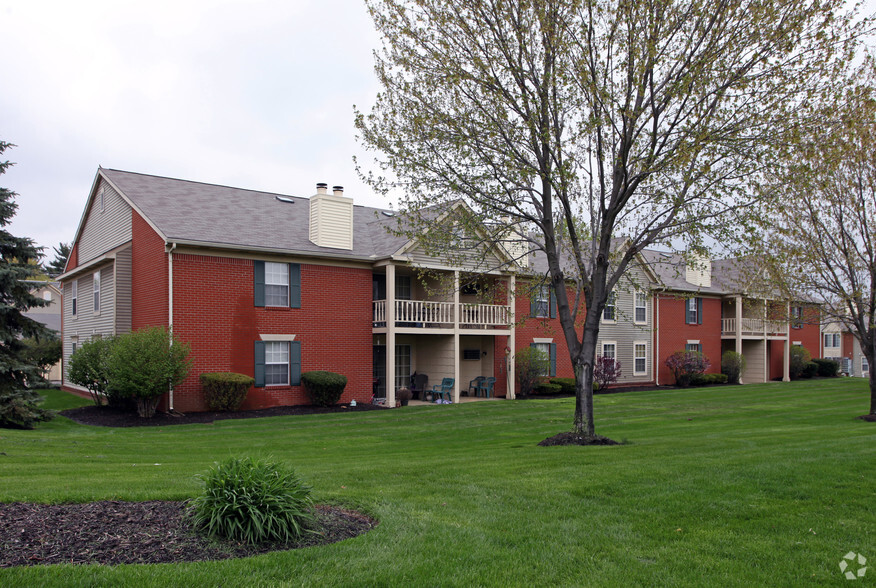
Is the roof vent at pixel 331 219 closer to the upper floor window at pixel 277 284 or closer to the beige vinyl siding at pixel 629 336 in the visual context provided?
the upper floor window at pixel 277 284

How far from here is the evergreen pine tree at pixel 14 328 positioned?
48.8ft

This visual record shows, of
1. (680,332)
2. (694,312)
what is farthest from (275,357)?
(694,312)

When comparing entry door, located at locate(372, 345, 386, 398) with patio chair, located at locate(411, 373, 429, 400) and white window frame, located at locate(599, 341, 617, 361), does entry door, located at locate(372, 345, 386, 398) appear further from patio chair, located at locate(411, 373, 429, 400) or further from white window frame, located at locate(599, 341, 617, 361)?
white window frame, located at locate(599, 341, 617, 361)

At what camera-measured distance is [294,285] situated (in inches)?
822

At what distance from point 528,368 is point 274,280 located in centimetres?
1093

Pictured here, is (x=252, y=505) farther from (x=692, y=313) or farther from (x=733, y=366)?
(x=733, y=366)

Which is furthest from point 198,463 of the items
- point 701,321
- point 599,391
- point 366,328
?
point 701,321

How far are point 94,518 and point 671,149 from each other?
32.7ft

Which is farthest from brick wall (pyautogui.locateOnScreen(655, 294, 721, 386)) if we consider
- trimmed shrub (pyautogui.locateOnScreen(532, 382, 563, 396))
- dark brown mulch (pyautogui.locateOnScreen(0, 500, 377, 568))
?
dark brown mulch (pyautogui.locateOnScreen(0, 500, 377, 568))

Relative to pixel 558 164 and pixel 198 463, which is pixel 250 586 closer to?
pixel 198 463

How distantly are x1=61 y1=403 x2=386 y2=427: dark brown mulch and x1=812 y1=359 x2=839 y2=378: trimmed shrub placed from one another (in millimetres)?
34805

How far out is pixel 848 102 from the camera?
34.7 ft

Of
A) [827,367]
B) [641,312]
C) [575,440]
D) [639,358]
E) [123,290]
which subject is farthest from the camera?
[827,367]

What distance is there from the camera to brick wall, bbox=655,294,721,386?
33.4m
